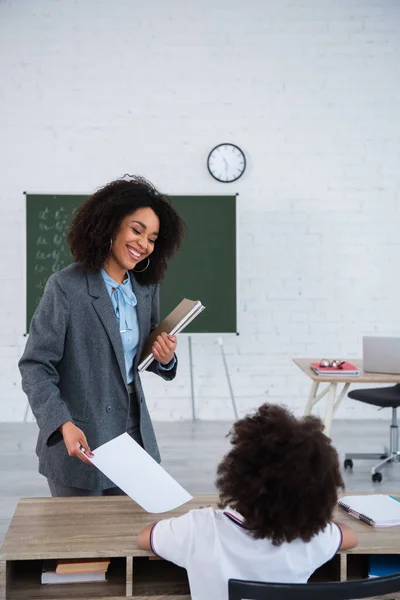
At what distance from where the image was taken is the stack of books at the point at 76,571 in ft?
4.79

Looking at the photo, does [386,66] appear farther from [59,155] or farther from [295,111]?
[59,155]

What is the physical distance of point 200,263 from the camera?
16.8ft

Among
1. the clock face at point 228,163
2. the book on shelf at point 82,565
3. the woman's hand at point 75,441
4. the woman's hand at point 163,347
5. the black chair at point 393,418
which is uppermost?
the clock face at point 228,163

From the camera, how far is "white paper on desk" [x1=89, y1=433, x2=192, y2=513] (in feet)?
5.15

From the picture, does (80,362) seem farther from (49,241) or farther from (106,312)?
(49,241)

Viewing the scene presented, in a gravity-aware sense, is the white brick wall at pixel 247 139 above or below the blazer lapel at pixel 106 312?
above

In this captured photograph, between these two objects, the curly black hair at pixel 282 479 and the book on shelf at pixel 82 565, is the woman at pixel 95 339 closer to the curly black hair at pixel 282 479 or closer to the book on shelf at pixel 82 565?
the book on shelf at pixel 82 565

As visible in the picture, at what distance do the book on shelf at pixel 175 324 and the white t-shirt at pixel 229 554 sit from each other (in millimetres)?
638

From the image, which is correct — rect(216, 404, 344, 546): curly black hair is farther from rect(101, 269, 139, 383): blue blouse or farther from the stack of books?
rect(101, 269, 139, 383): blue blouse

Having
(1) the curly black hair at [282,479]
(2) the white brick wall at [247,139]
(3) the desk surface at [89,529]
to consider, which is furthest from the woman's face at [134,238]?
(2) the white brick wall at [247,139]

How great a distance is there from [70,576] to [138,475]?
257 millimetres

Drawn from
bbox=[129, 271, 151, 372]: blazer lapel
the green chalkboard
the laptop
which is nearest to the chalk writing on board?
the green chalkboard

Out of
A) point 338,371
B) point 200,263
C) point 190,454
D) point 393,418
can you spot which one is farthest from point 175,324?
point 200,263

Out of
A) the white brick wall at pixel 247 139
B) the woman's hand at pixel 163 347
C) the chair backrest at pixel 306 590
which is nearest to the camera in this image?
the chair backrest at pixel 306 590
